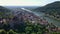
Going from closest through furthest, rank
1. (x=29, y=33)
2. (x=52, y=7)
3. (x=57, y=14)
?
(x=29, y=33), (x=57, y=14), (x=52, y=7)

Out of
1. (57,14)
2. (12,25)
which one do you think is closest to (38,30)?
(12,25)

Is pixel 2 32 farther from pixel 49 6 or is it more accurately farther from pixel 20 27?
pixel 49 6

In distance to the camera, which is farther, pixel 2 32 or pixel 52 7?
pixel 52 7

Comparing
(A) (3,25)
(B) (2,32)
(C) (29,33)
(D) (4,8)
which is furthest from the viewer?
(D) (4,8)

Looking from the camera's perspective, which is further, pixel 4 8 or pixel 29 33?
pixel 4 8

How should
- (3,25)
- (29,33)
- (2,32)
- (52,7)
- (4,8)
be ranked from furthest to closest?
(52,7) → (4,8) → (3,25) → (29,33) → (2,32)

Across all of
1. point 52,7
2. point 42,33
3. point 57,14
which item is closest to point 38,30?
point 42,33

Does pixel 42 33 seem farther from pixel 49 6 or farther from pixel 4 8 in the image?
pixel 49 6

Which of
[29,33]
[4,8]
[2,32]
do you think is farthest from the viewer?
[4,8]
